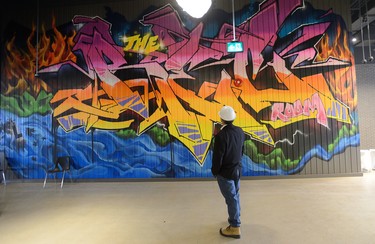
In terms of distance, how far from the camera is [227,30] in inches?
238

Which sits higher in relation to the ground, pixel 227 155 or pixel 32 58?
pixel 32 58

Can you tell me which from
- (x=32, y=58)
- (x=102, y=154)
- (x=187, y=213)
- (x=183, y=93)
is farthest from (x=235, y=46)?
(x=32, y=58)

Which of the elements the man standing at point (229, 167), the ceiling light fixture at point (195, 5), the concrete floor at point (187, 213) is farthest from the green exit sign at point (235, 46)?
the man standing at point (229, 167)

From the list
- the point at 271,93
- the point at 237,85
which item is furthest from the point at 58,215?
the point at 271,93

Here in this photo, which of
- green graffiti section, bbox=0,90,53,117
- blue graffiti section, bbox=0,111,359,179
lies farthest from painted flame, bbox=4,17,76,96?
blue graffiti section, bbox=0,111,359,179

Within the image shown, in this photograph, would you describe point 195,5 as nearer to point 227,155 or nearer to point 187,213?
point 227,155

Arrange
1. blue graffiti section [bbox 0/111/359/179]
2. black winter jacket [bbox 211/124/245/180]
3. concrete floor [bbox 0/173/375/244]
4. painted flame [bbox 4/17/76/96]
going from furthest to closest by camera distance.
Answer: painted flame [bbox 4/17/76/96] < blue graffiti section [bbox 0/111/359/179] < concrete floor [bbox 0/173/375/244] < black winter jacket [bbox 211/124/245/180]

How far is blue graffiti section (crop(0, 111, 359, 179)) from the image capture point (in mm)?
6000

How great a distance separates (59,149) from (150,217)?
406 cm

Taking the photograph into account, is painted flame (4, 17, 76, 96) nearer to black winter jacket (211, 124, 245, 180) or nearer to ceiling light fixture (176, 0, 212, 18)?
ceiling light fixture (176, 0, 212, 18)

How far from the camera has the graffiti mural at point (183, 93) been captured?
5867mm

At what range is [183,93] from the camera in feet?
20.0

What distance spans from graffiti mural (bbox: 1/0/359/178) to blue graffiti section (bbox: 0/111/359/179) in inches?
1.0

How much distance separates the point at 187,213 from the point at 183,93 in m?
3.17
